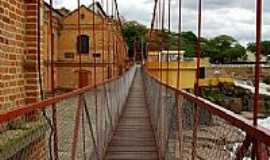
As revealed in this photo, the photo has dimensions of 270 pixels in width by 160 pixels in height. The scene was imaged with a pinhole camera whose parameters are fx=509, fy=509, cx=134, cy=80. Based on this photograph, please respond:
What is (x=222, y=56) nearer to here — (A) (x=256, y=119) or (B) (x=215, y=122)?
(B) (x=215, y=122)

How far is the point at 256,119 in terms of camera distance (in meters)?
1.52

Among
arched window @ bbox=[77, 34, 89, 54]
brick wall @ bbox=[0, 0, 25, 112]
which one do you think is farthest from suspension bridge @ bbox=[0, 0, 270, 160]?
arched window @ bbox=[77, 34, 89, 54]

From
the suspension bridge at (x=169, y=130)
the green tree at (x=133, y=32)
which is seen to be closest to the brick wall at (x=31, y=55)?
the suspension bridge at (x=169, y=130)

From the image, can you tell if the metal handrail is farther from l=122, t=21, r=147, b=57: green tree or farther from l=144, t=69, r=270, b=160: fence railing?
l=122, t=21, r=147, b=57: green tree

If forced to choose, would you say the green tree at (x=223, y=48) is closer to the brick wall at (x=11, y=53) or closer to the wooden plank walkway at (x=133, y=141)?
the wooden plank walkway at (x=133, y=141)

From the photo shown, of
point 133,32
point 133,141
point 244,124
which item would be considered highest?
point 133,32

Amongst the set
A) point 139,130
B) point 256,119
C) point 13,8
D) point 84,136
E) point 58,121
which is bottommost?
point 139,130

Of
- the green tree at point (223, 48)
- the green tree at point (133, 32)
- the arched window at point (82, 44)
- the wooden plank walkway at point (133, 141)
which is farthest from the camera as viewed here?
the green tree at point (133, 32)

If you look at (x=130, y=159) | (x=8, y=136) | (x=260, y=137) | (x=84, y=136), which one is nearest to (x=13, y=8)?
(x=84, y=136)

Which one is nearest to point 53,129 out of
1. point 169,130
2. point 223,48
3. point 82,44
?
point 169,130

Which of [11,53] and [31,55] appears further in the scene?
[31,55]

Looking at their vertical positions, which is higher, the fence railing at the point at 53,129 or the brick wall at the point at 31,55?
the brick wall at the point at 31,55

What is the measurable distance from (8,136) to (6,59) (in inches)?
38.3

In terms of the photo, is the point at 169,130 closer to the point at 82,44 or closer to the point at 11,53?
the point at 11,53
